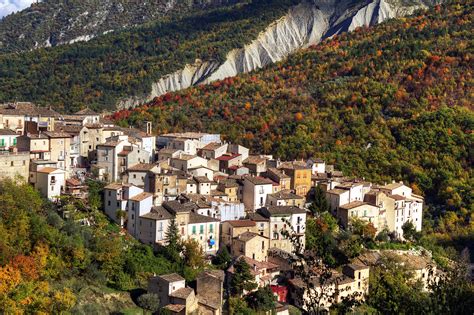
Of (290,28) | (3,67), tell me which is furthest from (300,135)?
(290,28)

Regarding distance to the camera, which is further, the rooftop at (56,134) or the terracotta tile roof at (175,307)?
the rooftop at (56,134)

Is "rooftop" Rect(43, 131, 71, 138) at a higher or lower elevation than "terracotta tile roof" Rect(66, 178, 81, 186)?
higher

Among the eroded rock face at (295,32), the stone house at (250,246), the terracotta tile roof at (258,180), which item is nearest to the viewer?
the stone house at (250,246)

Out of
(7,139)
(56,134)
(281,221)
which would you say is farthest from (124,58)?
(281,221)

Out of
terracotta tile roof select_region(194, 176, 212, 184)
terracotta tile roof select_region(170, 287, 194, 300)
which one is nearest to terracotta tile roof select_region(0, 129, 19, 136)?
terracotta tile roof select_region(194, 176, 212, 184)

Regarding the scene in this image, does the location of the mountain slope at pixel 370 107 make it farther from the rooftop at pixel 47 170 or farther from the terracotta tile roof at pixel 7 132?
the rooftop at pixel 47 170

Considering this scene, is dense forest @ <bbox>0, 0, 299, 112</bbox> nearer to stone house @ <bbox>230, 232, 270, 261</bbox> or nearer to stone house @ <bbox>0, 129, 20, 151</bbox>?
stone house @ <bbox>0, 129, 20, 151</bbox>

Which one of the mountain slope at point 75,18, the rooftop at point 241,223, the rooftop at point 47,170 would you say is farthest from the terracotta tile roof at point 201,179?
the mountain slope at point 75,18
